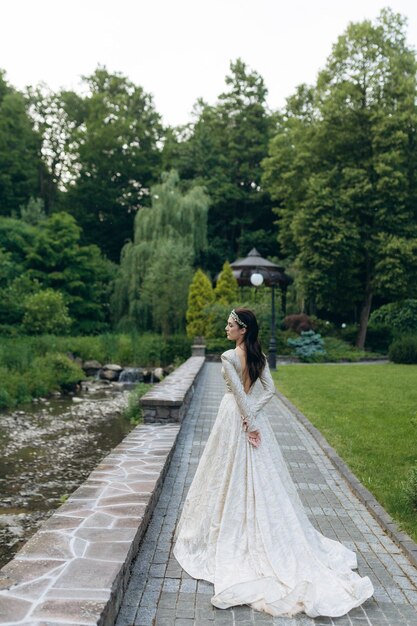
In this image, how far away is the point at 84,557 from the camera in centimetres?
363

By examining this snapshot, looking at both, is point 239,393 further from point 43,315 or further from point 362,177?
point 362,177

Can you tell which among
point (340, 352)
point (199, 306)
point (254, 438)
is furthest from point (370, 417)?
point (199, 306)

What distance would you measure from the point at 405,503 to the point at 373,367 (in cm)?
1832

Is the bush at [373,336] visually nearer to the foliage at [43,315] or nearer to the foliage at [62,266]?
the foliage at [62,266]

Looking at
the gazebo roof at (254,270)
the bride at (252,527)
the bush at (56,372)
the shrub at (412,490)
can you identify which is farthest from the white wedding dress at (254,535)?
the gazebo roof at (254,270)

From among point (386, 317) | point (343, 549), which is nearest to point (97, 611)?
point (343, 549)

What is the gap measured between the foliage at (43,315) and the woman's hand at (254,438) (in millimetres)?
23062

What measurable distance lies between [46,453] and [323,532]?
6725 millimetres

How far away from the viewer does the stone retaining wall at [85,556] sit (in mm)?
2928

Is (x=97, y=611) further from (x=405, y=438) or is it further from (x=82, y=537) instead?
(x=405, y=438)

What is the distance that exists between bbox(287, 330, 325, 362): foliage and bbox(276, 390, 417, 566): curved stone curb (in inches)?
679

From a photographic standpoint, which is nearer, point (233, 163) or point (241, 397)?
point (241, 397)

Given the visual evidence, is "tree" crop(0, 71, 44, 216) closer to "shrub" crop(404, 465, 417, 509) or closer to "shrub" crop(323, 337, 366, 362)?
"shrub" crop(323, 337, 366, 362)

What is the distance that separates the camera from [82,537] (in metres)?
4.01
